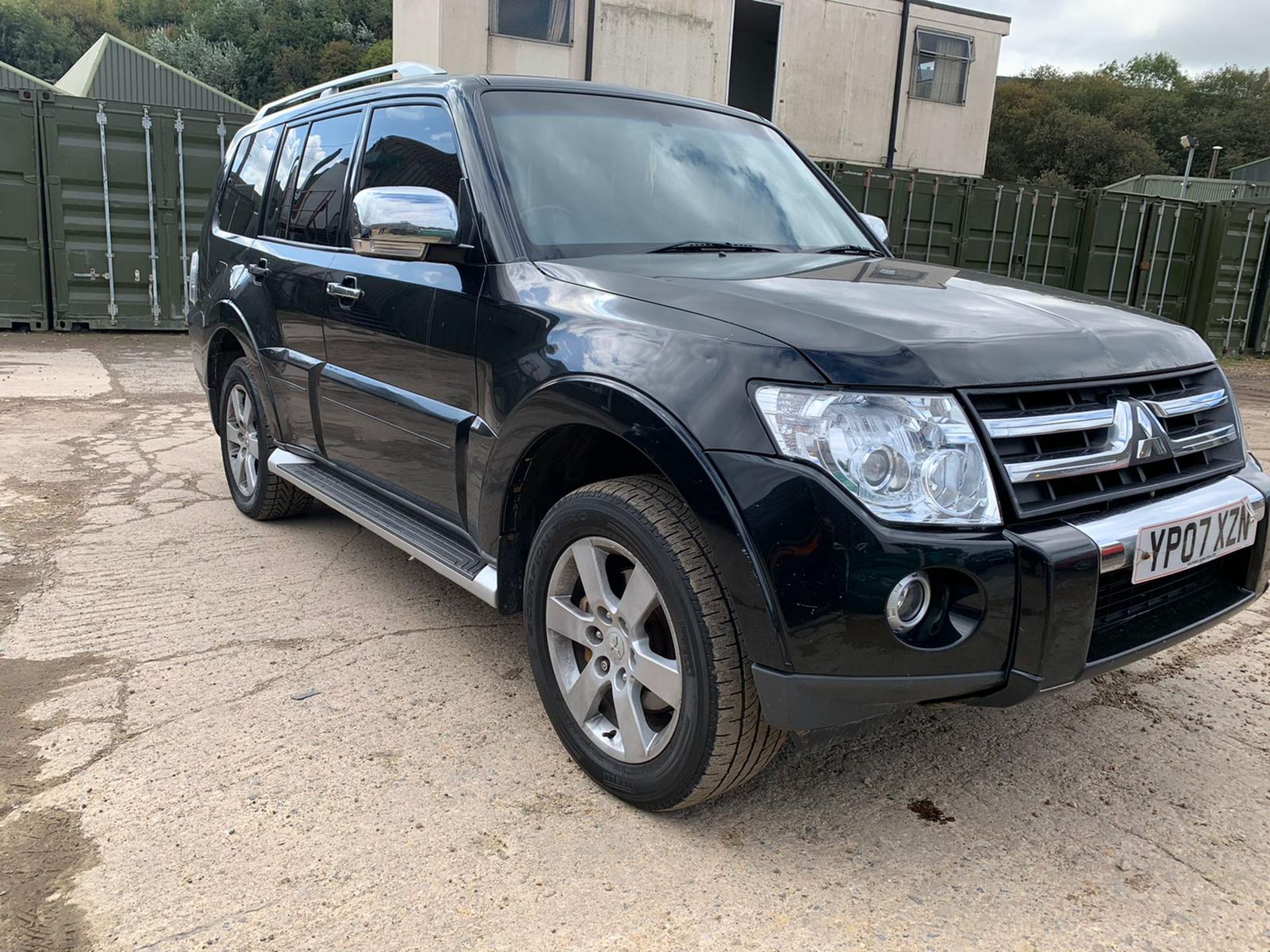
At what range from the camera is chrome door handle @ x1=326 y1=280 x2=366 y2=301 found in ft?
11.2

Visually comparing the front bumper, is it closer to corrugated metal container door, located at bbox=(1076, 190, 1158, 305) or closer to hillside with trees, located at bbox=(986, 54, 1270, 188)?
corrugated metal container door, located at bbox=(1076, 190, 1158, 305)

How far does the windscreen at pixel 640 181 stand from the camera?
2908mm

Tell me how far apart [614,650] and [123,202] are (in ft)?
37.1

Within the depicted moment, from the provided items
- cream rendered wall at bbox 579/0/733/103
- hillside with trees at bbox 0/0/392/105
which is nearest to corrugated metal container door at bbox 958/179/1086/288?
cream rendered wall at bbox 579/0/733/103

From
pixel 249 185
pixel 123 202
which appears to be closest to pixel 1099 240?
pixel 123 202

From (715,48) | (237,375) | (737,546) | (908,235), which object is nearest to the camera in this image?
(737,546)

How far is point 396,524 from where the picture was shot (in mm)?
3320

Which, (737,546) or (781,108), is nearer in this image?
(737,546)

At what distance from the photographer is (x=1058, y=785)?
2590 millimetres

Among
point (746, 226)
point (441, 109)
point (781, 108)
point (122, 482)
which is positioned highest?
point (781, 108)

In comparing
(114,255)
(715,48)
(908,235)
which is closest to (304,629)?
(114,255)

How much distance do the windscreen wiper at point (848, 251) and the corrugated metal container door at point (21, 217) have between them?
1081 centimetres

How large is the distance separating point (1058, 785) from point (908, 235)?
39.1 feet

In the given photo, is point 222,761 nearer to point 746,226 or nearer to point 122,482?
point 746,226
